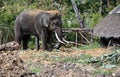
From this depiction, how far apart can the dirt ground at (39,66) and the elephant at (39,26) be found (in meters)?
0.60

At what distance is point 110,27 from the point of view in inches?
545

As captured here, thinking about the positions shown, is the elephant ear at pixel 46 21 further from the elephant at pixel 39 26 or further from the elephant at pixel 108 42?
the elephant at pixel 108 42

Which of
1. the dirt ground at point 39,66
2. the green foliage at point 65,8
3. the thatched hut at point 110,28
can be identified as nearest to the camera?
the dirt ground at point 39,66

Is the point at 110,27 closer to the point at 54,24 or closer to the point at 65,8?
the point at 54,24

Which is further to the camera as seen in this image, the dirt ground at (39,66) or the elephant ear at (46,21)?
the elephant ear at (46,21)

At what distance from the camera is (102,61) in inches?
415

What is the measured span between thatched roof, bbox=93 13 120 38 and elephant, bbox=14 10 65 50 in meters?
1.80

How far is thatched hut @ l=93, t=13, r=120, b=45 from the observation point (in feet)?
44.0

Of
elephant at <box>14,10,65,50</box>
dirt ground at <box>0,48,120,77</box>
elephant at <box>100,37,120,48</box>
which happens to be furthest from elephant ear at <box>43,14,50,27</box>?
elephant at <box>100,37,120,48</box>

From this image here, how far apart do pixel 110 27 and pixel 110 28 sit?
1.3 inches

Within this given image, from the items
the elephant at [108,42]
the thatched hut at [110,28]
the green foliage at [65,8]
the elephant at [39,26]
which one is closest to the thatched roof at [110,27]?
the thatched hut at [110,28]

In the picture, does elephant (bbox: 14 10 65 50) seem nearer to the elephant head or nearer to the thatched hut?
the elephant head

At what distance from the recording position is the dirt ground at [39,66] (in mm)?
5649

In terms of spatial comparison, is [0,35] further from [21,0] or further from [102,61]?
[102,61]
